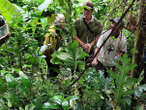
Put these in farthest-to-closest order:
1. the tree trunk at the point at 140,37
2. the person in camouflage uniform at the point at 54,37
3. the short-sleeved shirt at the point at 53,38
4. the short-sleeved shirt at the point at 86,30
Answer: the short-sleeved shirt at the point at 86,30 → the short-sleeved shirt at the point at 53,38 → the person in camouflage uniform at the point at 54,37 → the tree trunk at the point at 140,37

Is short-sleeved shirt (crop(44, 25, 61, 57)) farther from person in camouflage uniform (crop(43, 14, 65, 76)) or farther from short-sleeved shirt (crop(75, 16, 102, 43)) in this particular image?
short-sleeved shirt (crop(75, 16, 102, 43))

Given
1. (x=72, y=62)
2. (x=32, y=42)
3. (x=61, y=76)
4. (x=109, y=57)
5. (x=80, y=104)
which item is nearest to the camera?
(x=72, y=62)

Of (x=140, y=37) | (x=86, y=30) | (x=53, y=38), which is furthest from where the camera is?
(x=86, y=30)

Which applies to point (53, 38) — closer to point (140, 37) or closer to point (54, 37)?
point (54, 37)

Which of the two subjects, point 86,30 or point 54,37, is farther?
point 86,30

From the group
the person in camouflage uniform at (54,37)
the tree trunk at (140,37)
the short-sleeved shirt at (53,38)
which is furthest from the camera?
the short-sleeved shirt at (53,38)

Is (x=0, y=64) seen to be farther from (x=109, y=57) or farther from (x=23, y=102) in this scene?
(x=109, y=57)

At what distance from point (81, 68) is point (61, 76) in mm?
206

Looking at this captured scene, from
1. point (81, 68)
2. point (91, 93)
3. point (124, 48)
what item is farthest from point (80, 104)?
point (124, 48)

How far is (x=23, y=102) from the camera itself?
1227 millimetres

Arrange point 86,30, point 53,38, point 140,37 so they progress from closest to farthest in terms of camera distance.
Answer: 1. point 140,37
2. point 53,38
3. point 86,30

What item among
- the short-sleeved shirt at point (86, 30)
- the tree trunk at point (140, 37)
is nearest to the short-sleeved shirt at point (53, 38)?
the tree trunk at point (140, 37)

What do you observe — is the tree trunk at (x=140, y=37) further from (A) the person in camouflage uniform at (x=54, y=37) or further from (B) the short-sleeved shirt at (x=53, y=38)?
(B) the short-sleeved shirt at (x=53, y=38)

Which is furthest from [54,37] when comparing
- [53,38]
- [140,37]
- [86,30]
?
[86,30]
